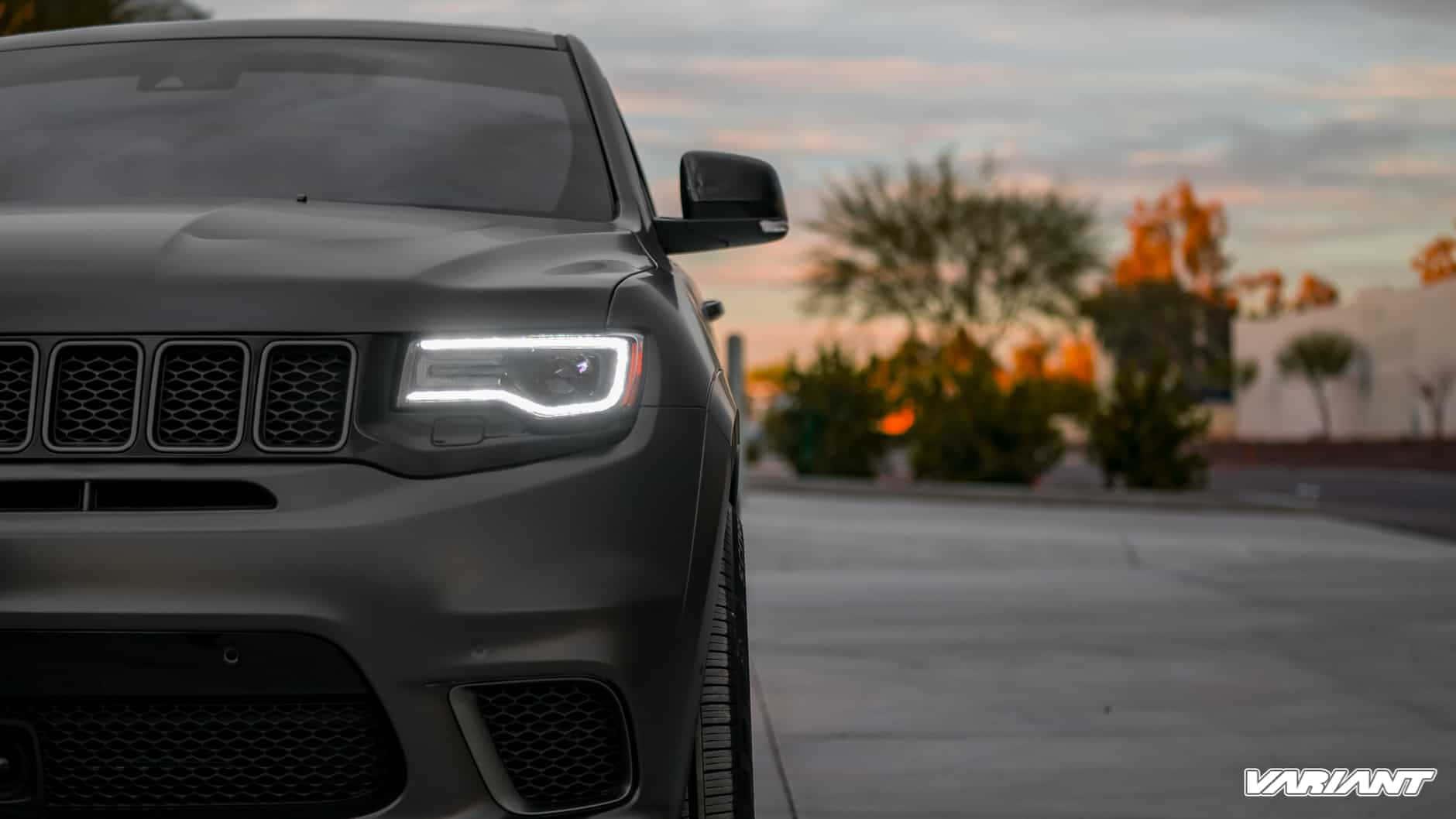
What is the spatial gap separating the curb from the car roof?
1319 centimetres

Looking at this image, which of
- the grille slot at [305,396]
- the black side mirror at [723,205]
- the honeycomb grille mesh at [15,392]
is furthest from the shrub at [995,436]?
the honeycomb grille mesh at [15,392]

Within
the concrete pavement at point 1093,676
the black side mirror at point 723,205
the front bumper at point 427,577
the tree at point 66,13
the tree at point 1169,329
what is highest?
the tree at point 66,13

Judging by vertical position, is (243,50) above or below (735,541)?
above

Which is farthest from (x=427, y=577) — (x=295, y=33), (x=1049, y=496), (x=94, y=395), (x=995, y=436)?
(x=995, y=436)

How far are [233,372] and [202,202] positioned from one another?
0.77 m

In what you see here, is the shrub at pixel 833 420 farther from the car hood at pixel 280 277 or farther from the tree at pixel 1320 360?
the tree at pixel 1320 360

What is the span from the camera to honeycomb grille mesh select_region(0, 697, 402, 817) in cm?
258

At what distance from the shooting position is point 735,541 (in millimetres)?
3129

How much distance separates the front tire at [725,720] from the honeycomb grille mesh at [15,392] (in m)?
1.02

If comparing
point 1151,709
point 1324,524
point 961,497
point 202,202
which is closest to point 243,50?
point 202,202

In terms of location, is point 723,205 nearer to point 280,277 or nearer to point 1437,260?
point 280,277

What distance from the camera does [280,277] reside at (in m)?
2.68

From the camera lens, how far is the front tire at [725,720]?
2.89 m

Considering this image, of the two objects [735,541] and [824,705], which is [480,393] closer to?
[735,541]
